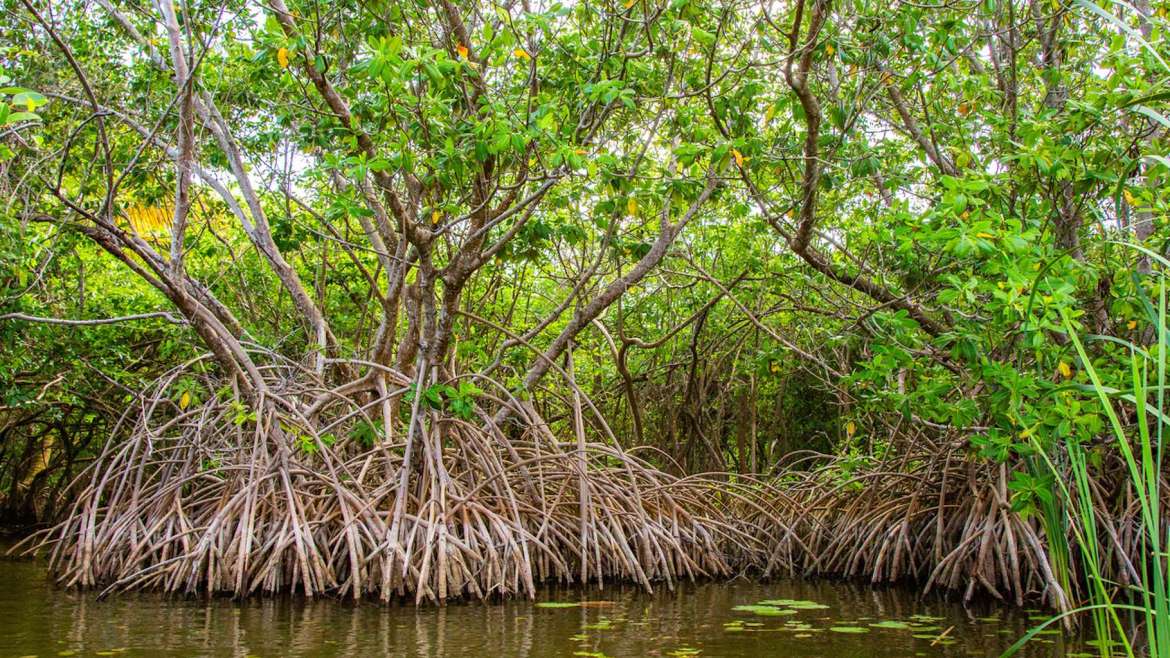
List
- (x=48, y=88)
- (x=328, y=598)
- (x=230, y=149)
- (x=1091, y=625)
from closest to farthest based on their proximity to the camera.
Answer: (x=1091, y=625) → (x=328, y=598) → (x=48, y=88) → (x=230, y=149)

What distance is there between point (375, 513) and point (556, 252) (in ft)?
11.8

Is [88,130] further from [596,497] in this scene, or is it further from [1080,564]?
[1080,564]

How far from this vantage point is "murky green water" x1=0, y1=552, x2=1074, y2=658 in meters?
4.09

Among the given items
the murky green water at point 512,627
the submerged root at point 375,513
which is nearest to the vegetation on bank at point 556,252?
the submerged root at point 375,513

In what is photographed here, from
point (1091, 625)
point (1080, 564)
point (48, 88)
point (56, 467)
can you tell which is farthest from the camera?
point (56, 467)

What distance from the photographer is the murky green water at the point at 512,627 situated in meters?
4.09

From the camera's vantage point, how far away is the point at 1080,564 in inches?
233

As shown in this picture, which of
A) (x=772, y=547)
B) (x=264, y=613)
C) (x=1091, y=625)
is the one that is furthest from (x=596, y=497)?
(x=1091, y=625)

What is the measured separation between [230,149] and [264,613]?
3742 mm

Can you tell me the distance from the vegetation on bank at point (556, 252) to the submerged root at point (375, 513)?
30 mm

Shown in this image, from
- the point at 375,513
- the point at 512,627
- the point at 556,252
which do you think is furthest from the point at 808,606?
the point at 556,252

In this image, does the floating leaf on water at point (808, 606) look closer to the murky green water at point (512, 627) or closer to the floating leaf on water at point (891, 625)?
the murky green water at point (512, 627)

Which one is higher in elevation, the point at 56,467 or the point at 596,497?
the point at 56,467

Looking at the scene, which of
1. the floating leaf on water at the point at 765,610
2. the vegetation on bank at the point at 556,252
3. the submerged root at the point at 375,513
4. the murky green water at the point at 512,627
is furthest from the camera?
the submerged root at the point at 375,513
